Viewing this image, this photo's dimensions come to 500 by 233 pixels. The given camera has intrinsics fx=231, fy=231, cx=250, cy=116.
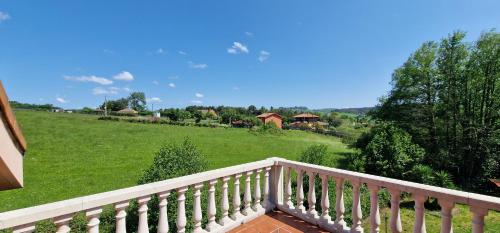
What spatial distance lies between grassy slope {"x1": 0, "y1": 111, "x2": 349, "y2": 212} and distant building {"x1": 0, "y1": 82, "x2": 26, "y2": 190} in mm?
7115

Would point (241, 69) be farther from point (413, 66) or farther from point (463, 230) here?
point (463, 230)

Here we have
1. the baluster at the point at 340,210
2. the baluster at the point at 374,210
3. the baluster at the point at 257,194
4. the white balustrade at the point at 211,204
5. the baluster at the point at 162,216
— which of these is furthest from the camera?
the baluster at the point at 257,194

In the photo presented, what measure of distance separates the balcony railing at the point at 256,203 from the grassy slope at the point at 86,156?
5.09 meters

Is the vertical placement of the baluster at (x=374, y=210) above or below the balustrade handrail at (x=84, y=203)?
below

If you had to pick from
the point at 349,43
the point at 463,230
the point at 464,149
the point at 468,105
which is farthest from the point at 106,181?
the point at 468,105

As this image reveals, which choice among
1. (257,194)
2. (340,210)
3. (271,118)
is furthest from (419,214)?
(271,118)

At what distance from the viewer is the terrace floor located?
9.12 ft

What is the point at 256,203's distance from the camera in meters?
3.12

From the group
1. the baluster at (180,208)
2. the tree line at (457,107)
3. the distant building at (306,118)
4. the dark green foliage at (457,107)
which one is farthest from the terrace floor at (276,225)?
the distant building at (306,118)

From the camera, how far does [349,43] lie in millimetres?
12773

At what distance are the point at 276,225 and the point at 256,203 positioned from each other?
0.38 meters

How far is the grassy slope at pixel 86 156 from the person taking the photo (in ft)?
27.6

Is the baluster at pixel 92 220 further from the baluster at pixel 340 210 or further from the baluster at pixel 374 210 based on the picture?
the baluster at pixel 374 210

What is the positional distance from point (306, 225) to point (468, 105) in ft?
51.6
